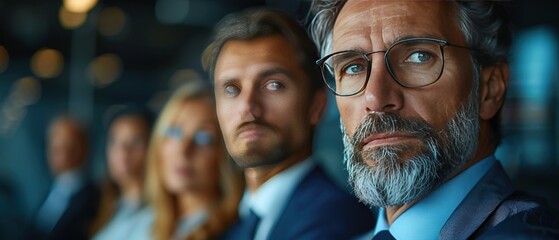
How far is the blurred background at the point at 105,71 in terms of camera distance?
163 inches

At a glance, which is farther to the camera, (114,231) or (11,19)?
(11,19)

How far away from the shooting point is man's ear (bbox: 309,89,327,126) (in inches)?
61.7

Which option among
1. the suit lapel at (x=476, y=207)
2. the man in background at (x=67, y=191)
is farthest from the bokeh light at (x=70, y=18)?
the suit lapel at (x=476, y=207)

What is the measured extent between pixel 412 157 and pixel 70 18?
387 centimetres

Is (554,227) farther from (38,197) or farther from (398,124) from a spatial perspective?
(38,197)

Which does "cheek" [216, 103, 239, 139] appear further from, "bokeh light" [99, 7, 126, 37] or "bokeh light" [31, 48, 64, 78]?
"bokeh light" [31, 48, 64, 78]

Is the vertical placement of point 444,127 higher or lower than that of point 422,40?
lower

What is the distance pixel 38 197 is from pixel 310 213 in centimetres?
315

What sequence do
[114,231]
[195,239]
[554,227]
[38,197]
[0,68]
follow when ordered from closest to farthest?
1. [554,227]
2. [195,239]
3. [114,231]
4. [38,197]
5. [0,68]

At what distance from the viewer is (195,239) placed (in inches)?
90.4

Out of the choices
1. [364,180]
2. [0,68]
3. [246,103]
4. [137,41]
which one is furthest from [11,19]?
[364,180]

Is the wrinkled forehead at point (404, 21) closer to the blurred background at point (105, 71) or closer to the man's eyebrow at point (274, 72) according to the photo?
the man's eyebrow at point (274, 72)

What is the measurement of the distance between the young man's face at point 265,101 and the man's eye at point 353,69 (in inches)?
6.5

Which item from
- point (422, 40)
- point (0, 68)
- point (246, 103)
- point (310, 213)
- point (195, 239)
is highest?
point (422, 40)
